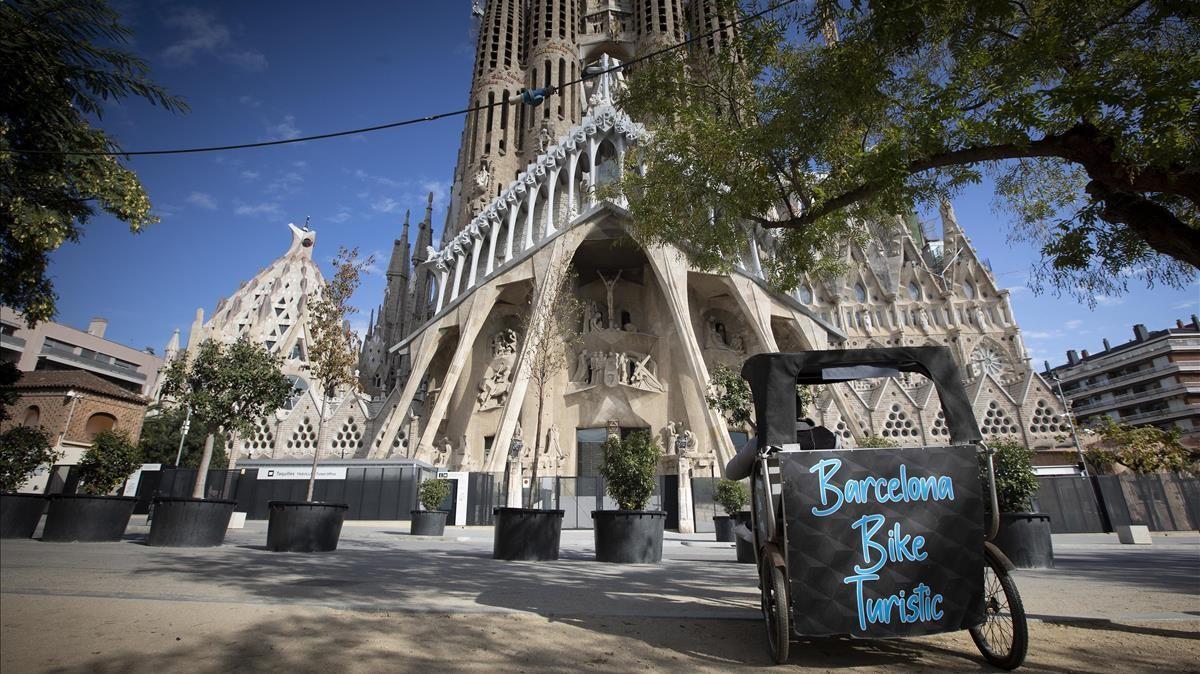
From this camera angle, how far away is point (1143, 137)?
4.54 meters

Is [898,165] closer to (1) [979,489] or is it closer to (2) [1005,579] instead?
(1) [979,489]

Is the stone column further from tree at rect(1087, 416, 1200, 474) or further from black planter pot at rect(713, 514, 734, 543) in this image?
tree at rect(1087, 416, 1200, 474)

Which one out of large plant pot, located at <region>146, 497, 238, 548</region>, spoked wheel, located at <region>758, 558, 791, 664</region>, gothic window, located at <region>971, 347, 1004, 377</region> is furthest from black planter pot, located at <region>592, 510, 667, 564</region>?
gothic window, located at <region>971, 347, 1004, 377</region>

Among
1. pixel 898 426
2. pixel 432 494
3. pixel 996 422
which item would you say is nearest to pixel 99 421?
pixel 432 494

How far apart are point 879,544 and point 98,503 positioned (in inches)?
321

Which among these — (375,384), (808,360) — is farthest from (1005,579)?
(375,384)

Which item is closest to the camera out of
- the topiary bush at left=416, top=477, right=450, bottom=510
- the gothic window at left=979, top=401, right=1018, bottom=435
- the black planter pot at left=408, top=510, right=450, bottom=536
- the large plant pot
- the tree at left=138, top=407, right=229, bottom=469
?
the large plant pot

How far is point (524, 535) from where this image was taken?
29.1 feet

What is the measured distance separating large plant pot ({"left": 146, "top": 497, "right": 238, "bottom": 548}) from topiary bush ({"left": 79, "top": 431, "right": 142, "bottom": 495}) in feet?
14.9

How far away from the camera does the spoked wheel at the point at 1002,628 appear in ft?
9.82

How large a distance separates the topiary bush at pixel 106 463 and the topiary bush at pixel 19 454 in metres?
0.79

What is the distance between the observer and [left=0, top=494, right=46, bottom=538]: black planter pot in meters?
2.49

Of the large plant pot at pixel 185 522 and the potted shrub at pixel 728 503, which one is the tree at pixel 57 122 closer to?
the large plant pot at pixel 185 522

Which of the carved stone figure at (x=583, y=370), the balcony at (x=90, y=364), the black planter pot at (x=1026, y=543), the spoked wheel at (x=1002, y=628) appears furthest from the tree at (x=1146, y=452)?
the balcony at (x=90, y=364)
